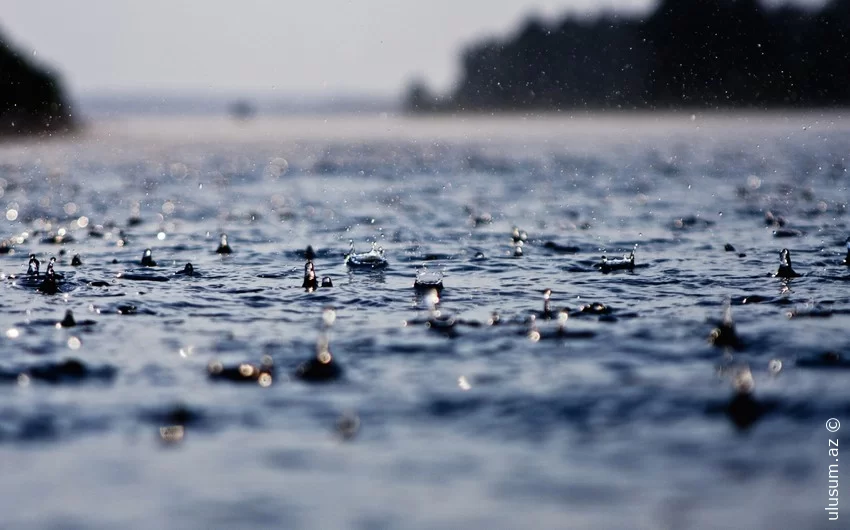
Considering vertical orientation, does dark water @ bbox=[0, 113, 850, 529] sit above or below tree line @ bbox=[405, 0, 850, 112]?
below

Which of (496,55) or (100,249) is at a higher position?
(496,55)

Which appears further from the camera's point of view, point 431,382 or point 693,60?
point 693,60

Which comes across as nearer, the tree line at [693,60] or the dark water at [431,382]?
the dark water at [431,382]

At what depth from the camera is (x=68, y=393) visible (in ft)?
26.0

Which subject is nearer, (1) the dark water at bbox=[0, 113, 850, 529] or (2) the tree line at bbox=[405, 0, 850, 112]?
(1) the dark water at bbox=[0, 113, 850, 529]

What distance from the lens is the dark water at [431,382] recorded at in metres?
5.89

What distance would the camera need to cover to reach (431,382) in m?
8.09

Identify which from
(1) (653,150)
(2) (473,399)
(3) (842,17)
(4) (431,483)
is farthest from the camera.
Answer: (3) (842,17)

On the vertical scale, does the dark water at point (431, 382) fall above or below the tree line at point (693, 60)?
below

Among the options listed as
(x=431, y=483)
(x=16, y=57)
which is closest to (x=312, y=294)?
(x=431, y=483)

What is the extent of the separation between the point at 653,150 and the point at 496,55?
140 m

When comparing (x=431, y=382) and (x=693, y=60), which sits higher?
(x=693, y=60)

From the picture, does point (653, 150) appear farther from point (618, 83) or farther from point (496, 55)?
point (496, 55)

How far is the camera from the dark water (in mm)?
5887
